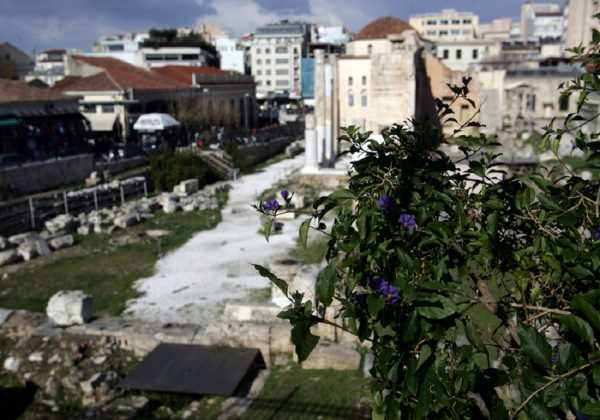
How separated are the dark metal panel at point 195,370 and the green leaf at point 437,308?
22.1 feet

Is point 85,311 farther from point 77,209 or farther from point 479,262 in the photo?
point 77,209

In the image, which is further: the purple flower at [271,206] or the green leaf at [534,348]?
the purple flower at [271,206]

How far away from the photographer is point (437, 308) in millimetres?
2385

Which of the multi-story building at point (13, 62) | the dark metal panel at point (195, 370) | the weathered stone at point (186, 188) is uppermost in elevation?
the multi-story building at point (13, 62)

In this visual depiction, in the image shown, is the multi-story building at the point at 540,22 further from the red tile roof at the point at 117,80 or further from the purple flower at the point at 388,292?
the purple flower at the point at 388,292

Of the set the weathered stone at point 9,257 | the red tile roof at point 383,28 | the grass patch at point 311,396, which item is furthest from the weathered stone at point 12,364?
the red tile roof at point 383,28

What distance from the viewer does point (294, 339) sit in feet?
8.23

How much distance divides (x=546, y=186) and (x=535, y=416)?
129cm

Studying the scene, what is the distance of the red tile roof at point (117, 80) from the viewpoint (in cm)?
3669

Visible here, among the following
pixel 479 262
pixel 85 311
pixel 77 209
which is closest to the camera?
pixel 479 262

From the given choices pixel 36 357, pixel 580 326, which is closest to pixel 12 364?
pixel 36 357

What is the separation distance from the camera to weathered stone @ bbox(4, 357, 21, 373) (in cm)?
1038

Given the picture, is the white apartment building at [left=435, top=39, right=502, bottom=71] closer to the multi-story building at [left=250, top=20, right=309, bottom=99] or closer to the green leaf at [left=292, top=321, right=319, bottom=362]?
the multi-story building at [left=250, top=20, right=309, bottom=99]

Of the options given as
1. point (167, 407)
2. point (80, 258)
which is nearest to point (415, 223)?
point (167, 407)
